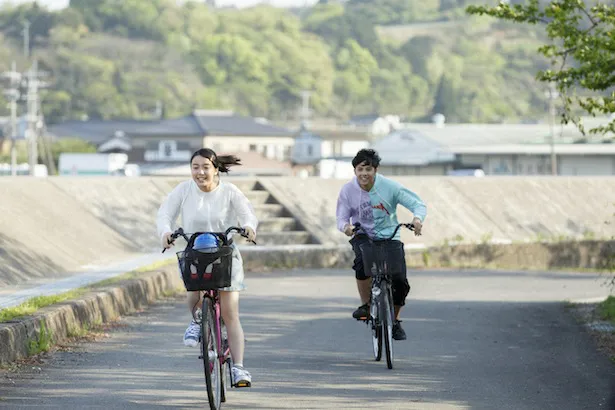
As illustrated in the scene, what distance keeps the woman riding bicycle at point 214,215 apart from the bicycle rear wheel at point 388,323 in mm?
2027

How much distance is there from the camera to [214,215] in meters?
8.09

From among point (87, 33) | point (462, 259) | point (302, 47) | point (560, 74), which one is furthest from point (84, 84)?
point (560, 74)

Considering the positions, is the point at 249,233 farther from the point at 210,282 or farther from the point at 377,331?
the point at 377,331

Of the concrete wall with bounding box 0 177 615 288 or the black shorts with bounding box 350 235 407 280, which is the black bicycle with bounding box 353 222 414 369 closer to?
the black shorts with bounding box 350 235 407 280

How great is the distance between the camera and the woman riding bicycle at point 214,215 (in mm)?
8055

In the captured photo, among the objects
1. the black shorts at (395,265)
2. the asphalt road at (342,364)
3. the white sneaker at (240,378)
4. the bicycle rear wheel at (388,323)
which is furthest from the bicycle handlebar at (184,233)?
the black shorts at (395,265)

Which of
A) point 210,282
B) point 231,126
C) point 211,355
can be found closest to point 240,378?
point 211,355

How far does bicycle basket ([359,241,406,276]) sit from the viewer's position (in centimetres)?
1035

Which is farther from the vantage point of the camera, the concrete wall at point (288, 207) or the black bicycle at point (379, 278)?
the concrete wall at point (288, 207)

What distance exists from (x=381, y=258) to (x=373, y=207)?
430mm

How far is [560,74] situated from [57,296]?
18.9 feet

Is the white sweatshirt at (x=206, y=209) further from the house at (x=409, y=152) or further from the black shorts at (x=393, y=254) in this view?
the house at (x=409, y=152)

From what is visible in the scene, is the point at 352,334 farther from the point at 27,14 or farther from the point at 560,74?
the point at 27,14

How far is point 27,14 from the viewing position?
172m
